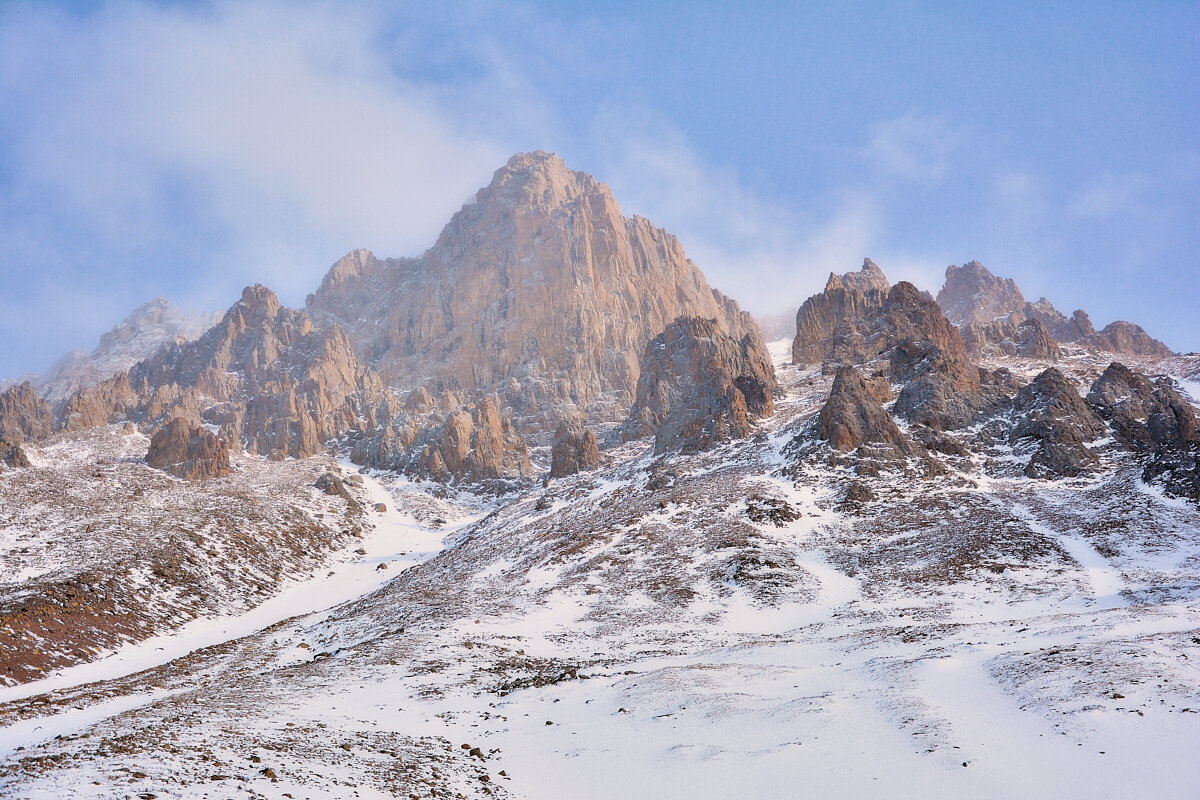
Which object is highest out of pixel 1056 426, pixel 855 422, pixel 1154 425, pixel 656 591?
pixel 855 422

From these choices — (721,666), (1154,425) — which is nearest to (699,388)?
(1154,425)

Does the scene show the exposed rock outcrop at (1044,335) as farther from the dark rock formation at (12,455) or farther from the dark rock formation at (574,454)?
the dark rock formation at (12,455)

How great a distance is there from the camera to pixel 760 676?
23.2 meters

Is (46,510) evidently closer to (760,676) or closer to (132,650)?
(132,650)

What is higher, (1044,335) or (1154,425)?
(1044,335)

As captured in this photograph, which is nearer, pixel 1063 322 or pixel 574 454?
pixel 574 454

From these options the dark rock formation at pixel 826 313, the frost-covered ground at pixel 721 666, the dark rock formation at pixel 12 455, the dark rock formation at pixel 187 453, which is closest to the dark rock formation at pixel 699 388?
the frost-covered ground at pixel 721 666

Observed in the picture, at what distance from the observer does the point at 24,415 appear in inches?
5531

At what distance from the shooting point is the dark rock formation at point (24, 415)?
135875 mm

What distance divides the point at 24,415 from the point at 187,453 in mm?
67644

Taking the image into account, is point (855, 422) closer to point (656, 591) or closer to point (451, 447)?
point (656, 591)

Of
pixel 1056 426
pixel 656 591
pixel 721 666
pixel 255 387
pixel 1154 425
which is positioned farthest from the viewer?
pixel 255 387

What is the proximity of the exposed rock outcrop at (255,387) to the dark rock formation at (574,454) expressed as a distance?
184ft

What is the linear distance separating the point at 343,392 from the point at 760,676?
528 ft
